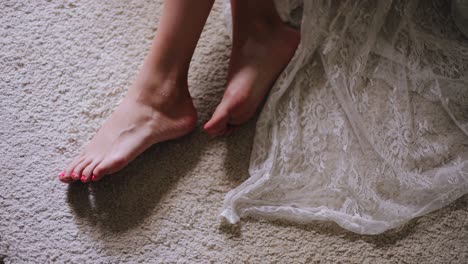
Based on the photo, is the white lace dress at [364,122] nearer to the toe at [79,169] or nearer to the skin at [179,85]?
the skin at [179,85]

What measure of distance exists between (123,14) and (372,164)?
64cm

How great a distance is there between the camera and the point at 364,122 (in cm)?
99

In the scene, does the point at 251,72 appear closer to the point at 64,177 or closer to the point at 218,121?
the point at 218,121

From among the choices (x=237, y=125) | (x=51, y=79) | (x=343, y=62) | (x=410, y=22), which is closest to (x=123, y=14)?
(x=51, y=79)

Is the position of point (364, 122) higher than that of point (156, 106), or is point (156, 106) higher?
point (156, 106)

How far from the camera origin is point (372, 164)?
0.97 m

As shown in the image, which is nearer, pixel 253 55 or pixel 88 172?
pixel 88 172

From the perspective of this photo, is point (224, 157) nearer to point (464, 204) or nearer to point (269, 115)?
point (269, 115)

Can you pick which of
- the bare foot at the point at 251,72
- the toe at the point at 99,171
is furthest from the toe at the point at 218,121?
the toe at the point at 99,171

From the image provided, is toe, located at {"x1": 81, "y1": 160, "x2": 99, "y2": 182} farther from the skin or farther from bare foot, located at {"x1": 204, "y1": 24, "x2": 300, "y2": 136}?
bare foot, located at {"x1": 204, "y1": 24, "x2": 300, "y2": 136}

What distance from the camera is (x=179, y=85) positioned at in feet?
3.36

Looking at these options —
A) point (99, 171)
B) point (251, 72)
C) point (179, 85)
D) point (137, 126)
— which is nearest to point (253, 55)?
point (251, 72)

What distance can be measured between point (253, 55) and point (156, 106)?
0.21 metres

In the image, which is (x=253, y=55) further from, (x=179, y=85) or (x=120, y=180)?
(x=120, y=180)
